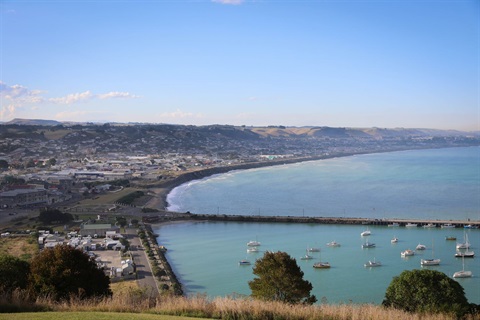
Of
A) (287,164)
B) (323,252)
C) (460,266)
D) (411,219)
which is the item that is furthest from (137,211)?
(287,164)

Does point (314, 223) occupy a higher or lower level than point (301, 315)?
lower

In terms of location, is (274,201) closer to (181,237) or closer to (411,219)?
(411,219)

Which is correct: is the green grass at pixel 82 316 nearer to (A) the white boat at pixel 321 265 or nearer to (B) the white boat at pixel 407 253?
(A) the white boat at pixel 321 265

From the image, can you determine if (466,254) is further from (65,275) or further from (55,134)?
(55,134)

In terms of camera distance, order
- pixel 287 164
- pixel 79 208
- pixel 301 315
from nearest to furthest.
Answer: pixel 301 315 → pixel 79 208 → pixel 287 164

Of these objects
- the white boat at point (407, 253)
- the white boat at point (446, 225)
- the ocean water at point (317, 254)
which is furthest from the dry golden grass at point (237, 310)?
the white boat at point (446, 225)

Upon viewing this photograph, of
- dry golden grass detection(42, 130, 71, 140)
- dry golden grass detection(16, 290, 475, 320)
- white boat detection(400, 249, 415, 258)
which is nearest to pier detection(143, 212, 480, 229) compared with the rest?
white boat detection(400, 249, 415, 258)

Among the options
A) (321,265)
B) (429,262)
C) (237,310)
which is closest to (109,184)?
(321,265)
